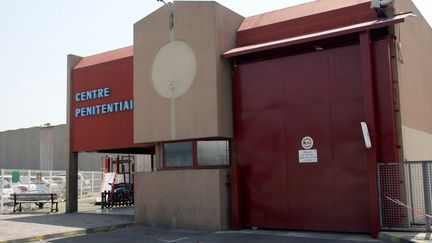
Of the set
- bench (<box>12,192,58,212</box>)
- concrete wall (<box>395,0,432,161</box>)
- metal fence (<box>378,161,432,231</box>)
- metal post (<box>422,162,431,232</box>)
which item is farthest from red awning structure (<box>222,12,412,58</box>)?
bench (<box>12,192,58,212</box>)

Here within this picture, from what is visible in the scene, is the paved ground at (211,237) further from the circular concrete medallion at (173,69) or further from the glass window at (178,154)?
the circular concrete medallion at (173,69)

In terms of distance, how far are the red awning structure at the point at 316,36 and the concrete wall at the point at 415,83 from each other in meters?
1.10

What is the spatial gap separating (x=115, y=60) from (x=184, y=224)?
7.59 meters

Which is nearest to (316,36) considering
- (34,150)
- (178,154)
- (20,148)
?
(178,154)

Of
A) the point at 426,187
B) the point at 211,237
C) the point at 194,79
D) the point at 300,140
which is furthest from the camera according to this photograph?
the point at 194,79

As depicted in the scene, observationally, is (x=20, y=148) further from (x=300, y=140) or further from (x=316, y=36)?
(x=316, y=36)

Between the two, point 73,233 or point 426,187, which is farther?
point 73,233

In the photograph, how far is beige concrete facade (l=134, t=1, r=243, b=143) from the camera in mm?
15102

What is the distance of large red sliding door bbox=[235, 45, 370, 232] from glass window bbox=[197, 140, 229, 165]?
1.66ft

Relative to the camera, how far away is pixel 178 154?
639 inches

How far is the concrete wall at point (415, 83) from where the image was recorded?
13.8m

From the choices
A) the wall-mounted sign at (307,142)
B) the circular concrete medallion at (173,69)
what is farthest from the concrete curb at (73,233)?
the wall-mounted sign at (307,142)

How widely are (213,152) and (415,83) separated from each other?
6.84 m

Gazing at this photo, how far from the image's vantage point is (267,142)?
14.8 m
